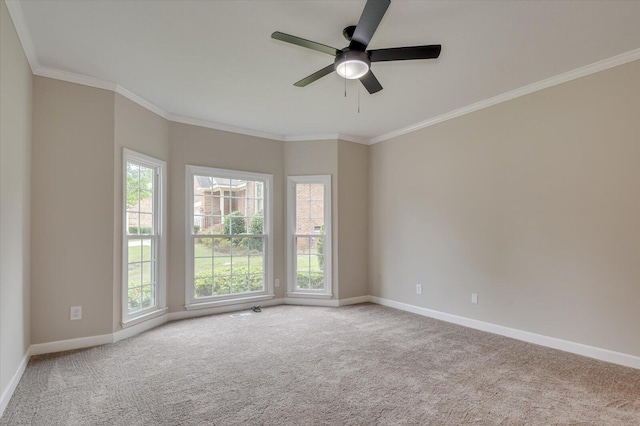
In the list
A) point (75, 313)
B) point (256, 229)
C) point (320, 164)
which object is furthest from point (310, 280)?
point (75, 313)

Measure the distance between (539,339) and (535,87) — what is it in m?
2.55

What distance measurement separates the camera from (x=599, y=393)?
246 centimetres

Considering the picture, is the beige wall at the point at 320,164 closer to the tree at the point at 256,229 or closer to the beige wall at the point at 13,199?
the tree at the point at 256,229

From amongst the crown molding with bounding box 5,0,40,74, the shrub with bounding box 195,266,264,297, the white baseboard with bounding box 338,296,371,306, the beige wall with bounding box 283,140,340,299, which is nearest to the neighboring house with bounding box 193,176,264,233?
the beige wall with bounding box 283,140,340,299

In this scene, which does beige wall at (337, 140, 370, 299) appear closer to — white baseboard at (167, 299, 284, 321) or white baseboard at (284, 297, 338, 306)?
Result: white baseboard at (284, 297, 338, 306)

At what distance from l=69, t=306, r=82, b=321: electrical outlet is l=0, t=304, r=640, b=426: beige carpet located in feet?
1.07

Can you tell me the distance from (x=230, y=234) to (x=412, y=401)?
3.42 meters

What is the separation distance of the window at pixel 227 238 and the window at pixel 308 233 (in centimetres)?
37

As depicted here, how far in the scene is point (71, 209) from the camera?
3.33 metres

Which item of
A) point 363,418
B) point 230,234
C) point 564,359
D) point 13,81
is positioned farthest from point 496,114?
point 13,81

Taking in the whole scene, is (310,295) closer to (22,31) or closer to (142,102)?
(142,102)

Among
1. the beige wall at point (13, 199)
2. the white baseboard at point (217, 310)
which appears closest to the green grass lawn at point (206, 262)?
the white baseboard at point (217, 310)

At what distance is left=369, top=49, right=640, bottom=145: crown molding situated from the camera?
116 inches

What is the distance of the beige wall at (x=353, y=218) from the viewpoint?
5320 millimetres
